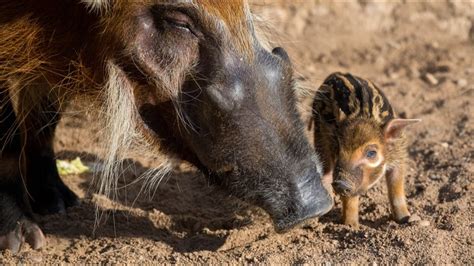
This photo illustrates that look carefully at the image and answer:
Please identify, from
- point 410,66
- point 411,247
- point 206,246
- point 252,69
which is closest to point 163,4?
point 252,69

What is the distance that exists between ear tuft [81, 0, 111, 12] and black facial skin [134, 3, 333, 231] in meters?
0.21

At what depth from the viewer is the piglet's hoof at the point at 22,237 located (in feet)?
14.0

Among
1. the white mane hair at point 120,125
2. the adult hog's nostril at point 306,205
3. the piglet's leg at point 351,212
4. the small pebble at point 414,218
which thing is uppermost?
the white mane hair at point 120,125

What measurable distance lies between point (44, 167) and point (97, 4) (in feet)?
5.43

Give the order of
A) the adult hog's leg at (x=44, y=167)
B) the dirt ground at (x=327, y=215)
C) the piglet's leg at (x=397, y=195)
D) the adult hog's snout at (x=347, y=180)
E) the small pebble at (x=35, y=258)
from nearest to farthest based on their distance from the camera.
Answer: the dirt ground at (x=327, y=215) < the small pebble at (x=35, y=258) < the adult hog's snout at (x=347, y=180) < the piglet's leg at (x=397, y=195) < the adult hog's leg at (x=44, y=167)

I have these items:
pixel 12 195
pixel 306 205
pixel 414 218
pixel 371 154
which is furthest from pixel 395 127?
pixel 12 195

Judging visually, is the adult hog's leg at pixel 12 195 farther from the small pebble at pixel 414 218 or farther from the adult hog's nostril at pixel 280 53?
the small pebble at pixel 414 218

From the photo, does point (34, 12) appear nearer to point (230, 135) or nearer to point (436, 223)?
point (230, 135)

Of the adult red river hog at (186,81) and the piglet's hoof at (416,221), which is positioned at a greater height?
the adult red river hog at (186,81)

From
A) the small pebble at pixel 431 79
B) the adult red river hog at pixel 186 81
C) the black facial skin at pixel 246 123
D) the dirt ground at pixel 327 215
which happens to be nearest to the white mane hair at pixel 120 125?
the adult red river hog at pixel 186 81

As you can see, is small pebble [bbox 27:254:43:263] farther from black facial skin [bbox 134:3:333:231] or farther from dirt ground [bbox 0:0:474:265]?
black facial skin [bbox 134:3:333:231]

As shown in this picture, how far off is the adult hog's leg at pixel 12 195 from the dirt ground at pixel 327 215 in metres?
0.08

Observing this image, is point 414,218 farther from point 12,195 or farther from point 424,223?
point 12,195

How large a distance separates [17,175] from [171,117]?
1.25m
